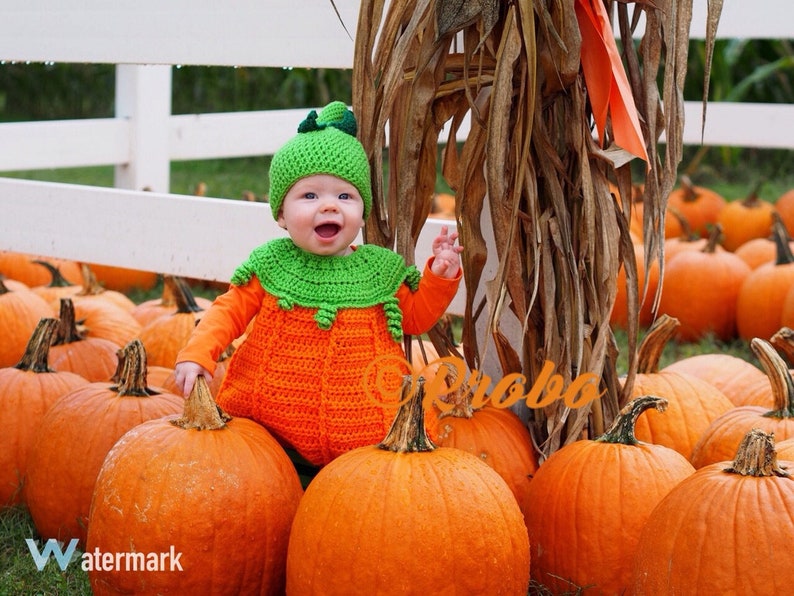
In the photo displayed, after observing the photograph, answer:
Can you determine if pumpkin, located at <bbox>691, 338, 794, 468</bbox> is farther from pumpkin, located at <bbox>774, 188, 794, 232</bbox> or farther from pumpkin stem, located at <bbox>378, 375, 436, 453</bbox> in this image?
pumpkin, located at <bbox>774, 188, 794, 232</bbox>

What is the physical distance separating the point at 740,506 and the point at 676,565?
0.14 metres

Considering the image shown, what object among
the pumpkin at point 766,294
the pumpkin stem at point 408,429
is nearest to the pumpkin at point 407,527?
the pumpkin stem at point 408,429

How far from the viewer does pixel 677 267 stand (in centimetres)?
463

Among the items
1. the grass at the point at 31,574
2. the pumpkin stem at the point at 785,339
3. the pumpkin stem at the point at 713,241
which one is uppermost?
the pumpkin stem at the point at 713,241

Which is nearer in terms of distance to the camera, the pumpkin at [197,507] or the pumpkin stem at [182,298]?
the pumpkin at [197,507]

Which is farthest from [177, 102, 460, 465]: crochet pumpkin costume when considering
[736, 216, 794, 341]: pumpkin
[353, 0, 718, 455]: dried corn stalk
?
[736, 216, 794, 341]: pumpkin

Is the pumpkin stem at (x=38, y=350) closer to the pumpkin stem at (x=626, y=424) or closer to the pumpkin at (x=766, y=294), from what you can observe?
the pumpkin stem at (x=626, y=424)

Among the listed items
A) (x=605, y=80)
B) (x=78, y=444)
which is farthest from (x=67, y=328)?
(x=605, y=80)

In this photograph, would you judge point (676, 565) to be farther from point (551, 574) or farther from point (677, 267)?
point (677, 267)

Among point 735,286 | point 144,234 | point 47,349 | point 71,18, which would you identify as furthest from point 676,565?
point 735,286

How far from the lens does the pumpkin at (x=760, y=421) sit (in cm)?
237

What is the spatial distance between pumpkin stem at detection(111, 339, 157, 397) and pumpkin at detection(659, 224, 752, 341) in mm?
2645

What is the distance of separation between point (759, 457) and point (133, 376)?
4.39ft

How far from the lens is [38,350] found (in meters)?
2.76
